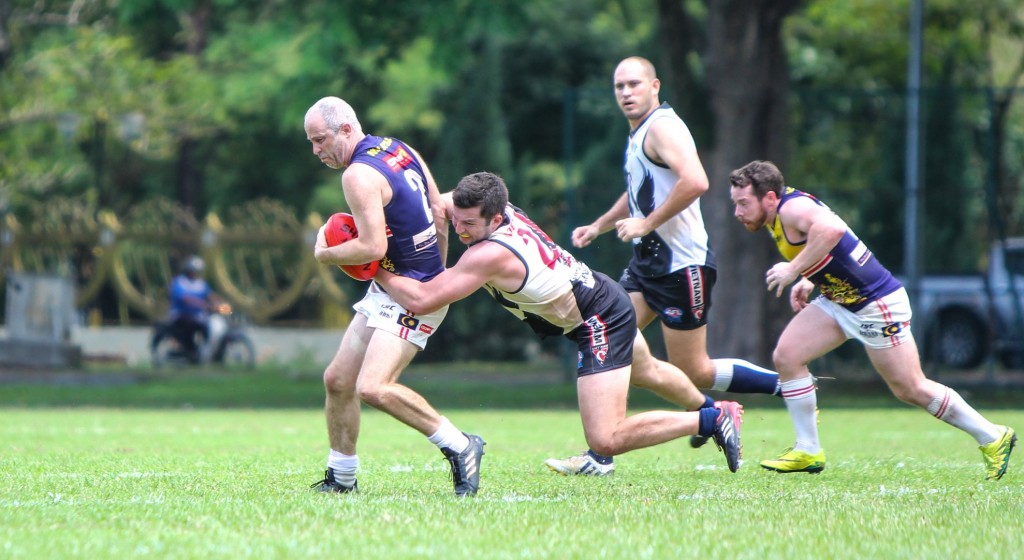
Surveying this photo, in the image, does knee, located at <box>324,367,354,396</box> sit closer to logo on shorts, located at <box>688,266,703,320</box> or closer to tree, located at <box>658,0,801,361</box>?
logo on shorts, located at <box>688,266,703,320</box>

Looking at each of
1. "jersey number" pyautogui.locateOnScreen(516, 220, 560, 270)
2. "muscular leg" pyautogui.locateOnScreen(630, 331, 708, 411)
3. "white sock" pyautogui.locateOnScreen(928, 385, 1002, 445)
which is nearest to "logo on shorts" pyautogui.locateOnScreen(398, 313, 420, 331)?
"jersey number" pyautogui.locateOnScreen(516, 220, 560, 270)

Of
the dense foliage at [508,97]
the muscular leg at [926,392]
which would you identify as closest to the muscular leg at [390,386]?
the muscular leg at [926,392]

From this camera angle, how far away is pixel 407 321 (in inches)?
257

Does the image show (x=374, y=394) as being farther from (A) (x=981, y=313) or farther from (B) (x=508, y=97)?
(B) (x=508, y=97)

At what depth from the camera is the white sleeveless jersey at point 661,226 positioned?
8.05 meters

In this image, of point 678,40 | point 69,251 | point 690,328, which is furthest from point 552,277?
point 69,251

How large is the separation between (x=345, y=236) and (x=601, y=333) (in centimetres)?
138

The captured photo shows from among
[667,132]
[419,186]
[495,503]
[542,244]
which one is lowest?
[495,503]

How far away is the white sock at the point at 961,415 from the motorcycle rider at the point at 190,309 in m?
17.1

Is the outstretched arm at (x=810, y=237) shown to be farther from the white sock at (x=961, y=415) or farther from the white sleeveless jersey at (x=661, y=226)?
the white sock at (x=961, y=415)

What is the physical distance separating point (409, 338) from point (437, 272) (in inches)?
14.2

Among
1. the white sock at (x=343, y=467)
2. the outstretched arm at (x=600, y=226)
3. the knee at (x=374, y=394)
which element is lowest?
the white sock at (x=343, y=467)

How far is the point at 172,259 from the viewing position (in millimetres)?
28125

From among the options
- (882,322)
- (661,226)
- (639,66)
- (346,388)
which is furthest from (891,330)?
(346,388)
